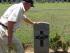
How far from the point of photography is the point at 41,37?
9.46 m

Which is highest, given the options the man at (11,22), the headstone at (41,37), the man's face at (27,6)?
the man's face at (27,6)

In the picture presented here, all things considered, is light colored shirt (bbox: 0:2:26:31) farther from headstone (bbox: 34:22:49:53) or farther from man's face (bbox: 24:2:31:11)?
headstone (bbox: 34:22:49:53)

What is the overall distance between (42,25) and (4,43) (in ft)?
7.81

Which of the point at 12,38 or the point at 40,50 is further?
the point at 40,50

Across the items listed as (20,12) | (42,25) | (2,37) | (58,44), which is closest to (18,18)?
(20,12)

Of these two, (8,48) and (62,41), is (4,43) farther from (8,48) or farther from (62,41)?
(62,41)

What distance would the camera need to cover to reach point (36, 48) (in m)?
9.59

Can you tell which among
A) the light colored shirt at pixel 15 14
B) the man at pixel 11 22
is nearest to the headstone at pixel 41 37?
the man at pixel 11 22

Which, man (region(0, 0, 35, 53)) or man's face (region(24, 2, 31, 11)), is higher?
man's face (region(24, 2, 31, 11))

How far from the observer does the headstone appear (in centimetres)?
933

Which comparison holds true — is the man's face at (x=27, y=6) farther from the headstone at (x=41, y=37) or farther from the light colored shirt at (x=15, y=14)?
the headstone at (x=41, y=37)

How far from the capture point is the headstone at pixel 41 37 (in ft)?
30.6

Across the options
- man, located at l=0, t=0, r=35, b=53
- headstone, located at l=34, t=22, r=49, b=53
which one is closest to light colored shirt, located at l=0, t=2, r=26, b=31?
man, located at l=0, t=0, r=35, b=53

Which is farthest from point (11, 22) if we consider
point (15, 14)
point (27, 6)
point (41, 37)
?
point (41, 37)
